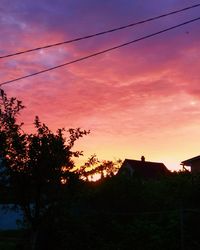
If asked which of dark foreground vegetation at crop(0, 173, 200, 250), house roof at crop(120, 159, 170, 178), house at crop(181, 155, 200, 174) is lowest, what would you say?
dark foreground vegetation at crop(0, 173, 200, 250)

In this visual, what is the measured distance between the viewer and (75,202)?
1460 centimetres

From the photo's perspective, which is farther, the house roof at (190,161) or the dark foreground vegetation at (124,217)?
the house roof at (190,161)

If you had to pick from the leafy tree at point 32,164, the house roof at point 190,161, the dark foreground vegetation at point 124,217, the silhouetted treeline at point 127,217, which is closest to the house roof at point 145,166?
the house roof at point 190,161

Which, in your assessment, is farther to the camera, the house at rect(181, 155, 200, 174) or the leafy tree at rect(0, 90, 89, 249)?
the house at rect(181, 155, 200, 174)

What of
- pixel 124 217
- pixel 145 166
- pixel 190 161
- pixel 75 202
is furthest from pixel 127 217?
pixel 145 166

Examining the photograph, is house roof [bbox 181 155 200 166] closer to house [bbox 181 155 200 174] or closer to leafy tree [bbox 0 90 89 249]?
house [bbox 181 155 200 174]

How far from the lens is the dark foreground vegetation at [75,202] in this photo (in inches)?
513

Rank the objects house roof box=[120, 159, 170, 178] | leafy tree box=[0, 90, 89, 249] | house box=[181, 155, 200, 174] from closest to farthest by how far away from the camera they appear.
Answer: leafy tree box=[0, 90, 89, 249]
house box=[181, 155, 200, 174]
house roof box=[120, 159, 170, 178]

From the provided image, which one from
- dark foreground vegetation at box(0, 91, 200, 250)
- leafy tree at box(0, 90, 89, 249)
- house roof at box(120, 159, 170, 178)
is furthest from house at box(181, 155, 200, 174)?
leafy tree at box(0, 90, 89, 249)

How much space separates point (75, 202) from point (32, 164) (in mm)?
2255

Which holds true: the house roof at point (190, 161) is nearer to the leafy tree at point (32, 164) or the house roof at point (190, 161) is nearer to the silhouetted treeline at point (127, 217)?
the silhouetted treeline at point (127, 217)

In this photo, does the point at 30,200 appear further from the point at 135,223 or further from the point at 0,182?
the point at 135,223

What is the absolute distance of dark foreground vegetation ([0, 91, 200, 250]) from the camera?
513 inches

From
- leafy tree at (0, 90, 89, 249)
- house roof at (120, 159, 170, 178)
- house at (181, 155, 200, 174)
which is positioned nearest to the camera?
leafy tree at (0, 90, 89, 249)
